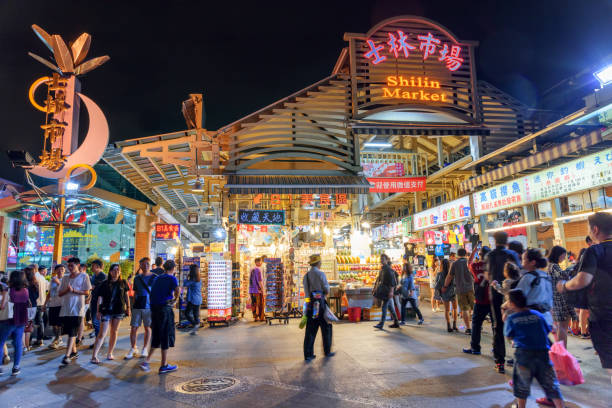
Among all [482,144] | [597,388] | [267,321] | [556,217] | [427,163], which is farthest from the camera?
[427,163]

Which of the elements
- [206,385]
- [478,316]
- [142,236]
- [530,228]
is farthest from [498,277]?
[142,236]

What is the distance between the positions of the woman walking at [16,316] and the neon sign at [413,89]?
8513 millimetres

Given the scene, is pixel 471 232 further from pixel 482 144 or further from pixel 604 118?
pixel 604 118

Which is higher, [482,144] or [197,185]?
[482,144]

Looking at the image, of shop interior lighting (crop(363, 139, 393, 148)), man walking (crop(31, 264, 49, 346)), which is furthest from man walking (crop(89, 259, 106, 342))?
shop interior lighting (crop(363, 139, 393, 148))

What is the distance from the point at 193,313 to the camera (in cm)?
1070

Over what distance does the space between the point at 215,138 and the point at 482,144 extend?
24.1ft

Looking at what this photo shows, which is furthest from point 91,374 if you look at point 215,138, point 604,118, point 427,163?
point 427,163

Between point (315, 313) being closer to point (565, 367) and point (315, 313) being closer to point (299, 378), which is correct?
point (299, 378)

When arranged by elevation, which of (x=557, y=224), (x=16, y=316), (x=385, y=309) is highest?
(x=557, y=224)

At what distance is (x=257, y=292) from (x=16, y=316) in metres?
6.46

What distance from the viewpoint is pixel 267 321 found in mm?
11328

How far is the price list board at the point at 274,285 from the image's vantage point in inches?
458

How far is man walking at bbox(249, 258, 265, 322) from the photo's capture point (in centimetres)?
1172
